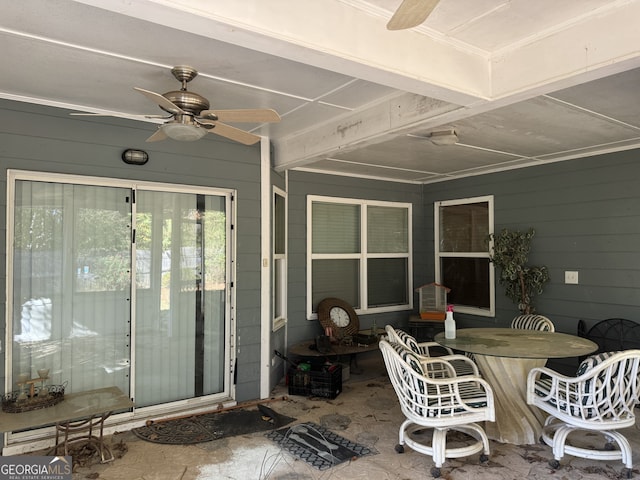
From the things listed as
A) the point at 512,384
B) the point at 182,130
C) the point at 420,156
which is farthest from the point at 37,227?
the point at 512,384

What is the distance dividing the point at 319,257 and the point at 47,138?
3176mm

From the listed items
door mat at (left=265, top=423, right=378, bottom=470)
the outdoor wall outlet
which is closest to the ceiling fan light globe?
door mat at (left=265, top=423, right=378, bottom=470)

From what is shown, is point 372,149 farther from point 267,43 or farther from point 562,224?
point 267,43

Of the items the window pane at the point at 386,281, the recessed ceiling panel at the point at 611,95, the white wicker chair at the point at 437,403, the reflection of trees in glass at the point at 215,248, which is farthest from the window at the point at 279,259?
the recessed ceiling panel at the point at 611,95

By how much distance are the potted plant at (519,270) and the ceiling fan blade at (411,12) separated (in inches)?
158

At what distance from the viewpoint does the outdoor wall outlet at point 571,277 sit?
15.8 feet

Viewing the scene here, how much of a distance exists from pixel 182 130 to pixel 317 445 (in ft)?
8.21

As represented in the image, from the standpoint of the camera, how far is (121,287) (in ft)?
12.5

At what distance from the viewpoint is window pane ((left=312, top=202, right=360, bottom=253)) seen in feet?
18.5

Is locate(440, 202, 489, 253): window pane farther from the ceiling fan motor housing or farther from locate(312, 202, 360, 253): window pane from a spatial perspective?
the ceiling fan motor housing

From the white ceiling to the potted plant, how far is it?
1523mm

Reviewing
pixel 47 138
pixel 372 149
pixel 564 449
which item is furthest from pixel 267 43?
pixel 564 449

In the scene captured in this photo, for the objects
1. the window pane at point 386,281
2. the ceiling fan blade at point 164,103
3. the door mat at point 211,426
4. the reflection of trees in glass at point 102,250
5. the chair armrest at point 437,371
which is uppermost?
the ceiling fan blade at point 164,103

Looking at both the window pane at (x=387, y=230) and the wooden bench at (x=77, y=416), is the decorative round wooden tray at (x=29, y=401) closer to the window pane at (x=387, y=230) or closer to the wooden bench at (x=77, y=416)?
the wooden bench at (x=77, y=416)
